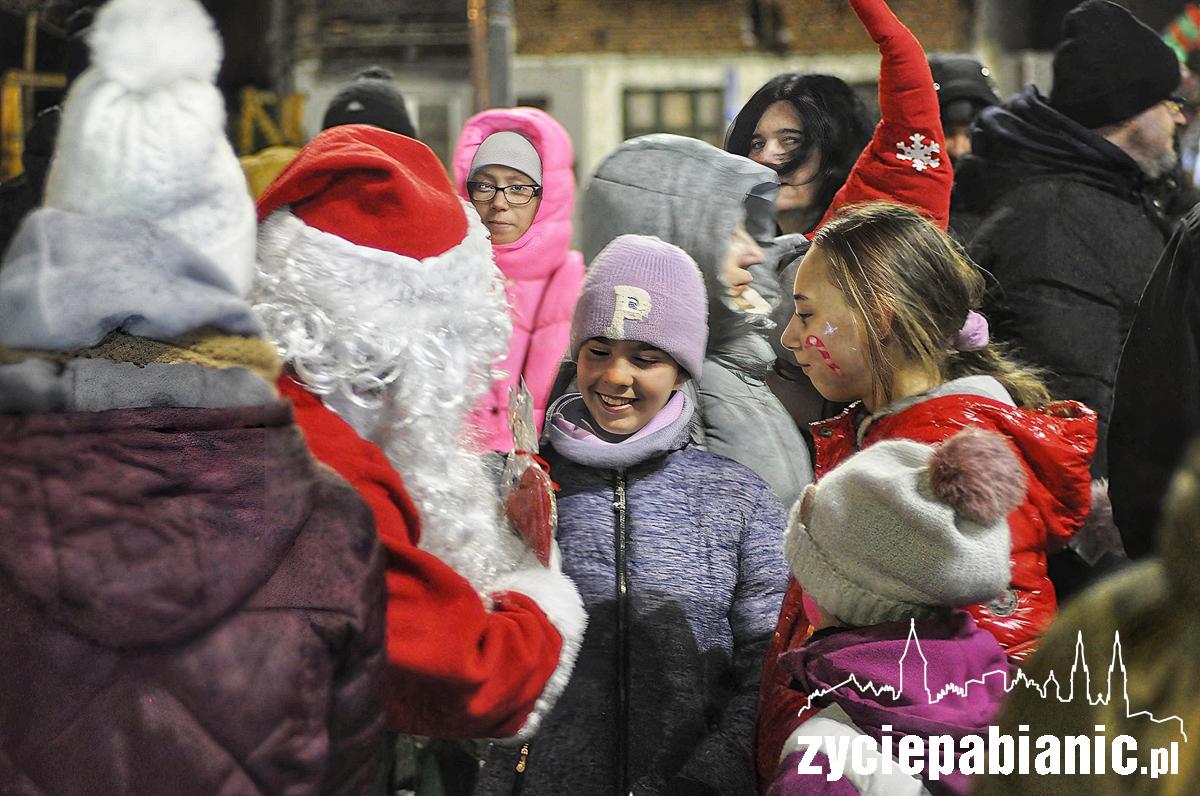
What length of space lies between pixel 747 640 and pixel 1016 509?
18.8 inches

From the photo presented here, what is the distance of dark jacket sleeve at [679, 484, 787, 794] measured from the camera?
1.90 m

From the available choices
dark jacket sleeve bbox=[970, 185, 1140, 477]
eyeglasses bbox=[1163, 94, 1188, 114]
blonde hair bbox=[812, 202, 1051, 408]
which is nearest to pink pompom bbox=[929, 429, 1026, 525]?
blonde hair bbox=[812, 202, 1051, 408]

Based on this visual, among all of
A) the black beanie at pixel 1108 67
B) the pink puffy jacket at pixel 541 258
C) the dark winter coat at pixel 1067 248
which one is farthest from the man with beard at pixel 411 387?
the black beanie at pixel 1108 67

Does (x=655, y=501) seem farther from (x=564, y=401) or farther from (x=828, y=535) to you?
(x=828, y=535)

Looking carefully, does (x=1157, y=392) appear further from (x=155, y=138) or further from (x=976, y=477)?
(x=155, y=138)

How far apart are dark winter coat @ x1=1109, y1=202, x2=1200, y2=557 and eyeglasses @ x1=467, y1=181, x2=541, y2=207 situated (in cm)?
113

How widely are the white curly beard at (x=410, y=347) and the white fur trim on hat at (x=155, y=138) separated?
0.16 meters

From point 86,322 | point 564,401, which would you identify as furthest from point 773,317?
point 86,322

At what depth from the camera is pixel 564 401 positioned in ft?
7.18

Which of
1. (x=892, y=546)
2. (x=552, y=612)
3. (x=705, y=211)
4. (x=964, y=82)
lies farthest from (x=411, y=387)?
(x=964, y=82)

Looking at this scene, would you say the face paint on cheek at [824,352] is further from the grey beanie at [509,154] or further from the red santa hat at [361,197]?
the grey beanie at [509,154]

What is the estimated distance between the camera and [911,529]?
1.49 m

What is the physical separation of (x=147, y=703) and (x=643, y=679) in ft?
3.15

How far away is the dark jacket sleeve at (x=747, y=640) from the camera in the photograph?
74.9 inches
